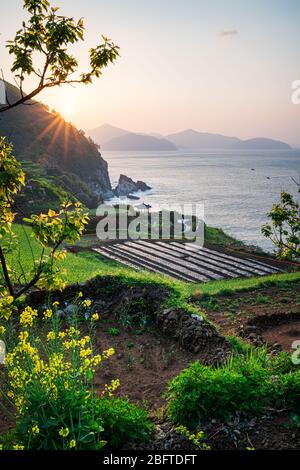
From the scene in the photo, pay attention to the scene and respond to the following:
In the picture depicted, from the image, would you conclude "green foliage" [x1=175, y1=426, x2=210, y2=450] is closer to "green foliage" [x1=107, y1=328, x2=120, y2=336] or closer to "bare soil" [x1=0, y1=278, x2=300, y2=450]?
"bare soil" [x1=0, y1=278, x2=300, y2=450]

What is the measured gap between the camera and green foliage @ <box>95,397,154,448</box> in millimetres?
4910

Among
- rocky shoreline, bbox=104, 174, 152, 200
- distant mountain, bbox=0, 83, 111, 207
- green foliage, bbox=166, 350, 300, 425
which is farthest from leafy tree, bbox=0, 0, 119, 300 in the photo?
rocky shoreline, bbox=104, 174, 152, 200

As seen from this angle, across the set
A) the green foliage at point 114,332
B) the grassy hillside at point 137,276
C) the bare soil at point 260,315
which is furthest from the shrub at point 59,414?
the grassy hillside at point 137,276

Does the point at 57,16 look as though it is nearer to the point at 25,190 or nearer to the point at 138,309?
the point at 138,309

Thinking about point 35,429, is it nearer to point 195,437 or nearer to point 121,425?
point 121,425

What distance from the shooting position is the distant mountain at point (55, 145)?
83750 mm

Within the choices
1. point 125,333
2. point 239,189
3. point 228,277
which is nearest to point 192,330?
point 125,333

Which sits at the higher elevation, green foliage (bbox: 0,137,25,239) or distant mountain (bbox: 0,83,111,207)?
distant mountain (bbox: 0,83,111,207)

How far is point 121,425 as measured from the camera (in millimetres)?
4965

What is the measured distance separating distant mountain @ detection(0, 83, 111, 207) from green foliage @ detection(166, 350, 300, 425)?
71.7 metres

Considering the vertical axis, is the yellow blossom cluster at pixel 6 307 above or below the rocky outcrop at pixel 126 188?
below

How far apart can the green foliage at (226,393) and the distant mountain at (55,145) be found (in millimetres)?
71716

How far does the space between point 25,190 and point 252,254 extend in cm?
3473

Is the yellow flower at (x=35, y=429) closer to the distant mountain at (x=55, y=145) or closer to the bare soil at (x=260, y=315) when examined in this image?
the bare soil at (x=260, y=315)
